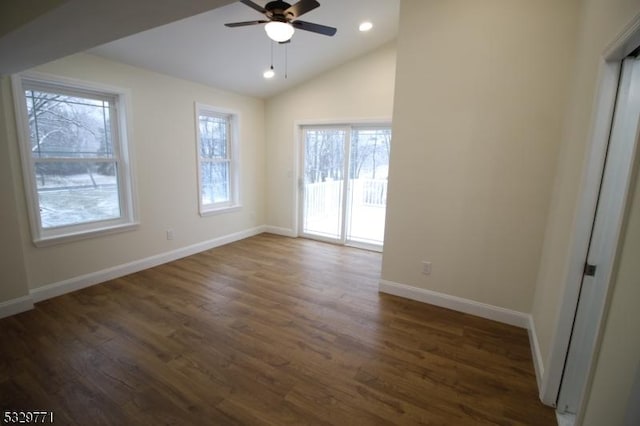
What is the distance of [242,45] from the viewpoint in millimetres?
3463

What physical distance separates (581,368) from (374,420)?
49.2 inches

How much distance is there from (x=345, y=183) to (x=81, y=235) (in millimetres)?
3572

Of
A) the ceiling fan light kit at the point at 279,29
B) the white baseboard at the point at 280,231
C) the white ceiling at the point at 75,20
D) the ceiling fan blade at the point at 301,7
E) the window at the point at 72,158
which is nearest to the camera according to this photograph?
the white ceiling at the point at 75,20

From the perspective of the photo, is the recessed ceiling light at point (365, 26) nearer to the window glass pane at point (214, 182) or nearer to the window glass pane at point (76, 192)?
the window glass pane at point (214, 182)

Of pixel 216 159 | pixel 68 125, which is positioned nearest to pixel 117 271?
pixel 68 125

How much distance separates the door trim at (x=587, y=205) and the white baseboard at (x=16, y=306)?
14.0ft

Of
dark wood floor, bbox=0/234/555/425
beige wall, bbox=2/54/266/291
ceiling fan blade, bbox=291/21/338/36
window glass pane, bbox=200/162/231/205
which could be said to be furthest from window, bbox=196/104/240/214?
ceiling fan blade, bbox=291/21/338/36

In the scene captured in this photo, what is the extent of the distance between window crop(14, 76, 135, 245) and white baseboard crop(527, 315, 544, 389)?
169 inches

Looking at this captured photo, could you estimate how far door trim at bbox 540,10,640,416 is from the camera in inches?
59.2

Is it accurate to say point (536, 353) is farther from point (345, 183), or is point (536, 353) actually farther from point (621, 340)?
point (345, 183)

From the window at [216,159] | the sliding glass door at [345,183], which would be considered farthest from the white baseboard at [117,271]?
the sliding glass door at [345,183]

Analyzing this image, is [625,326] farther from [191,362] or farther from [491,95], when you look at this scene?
[191,362]

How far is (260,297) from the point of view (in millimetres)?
3100

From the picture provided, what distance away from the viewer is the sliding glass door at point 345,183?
466 centimetres
